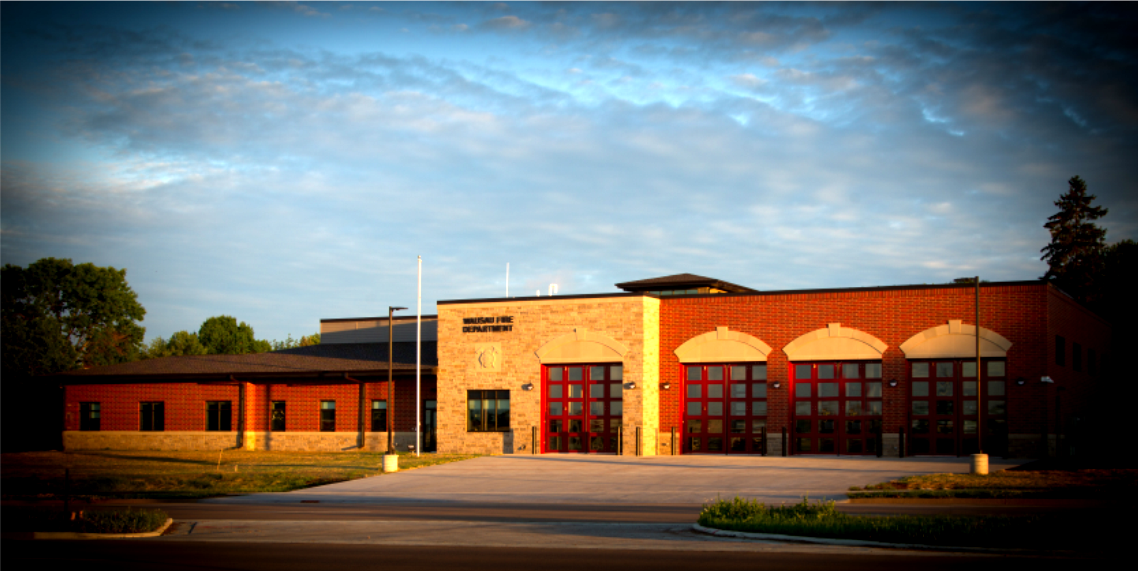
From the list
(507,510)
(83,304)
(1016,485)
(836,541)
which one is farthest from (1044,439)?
(83,304)

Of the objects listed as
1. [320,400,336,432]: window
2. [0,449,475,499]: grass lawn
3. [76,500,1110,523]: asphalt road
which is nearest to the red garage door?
[0,449,475,499]: grass lawn

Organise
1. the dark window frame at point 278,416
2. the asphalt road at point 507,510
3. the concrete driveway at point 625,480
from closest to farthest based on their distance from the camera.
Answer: the asphalt road at point 507,510
the concrete driveway at point 625,480
the dark window frame at point 278,416

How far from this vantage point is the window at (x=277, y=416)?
47.4m

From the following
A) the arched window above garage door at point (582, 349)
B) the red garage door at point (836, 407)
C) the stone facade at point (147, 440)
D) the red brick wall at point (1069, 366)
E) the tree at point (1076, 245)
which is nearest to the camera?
the red brick wall at point (1069, 366)

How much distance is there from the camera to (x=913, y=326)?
3509 centimetres

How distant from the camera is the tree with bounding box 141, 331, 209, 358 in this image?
101875 mm

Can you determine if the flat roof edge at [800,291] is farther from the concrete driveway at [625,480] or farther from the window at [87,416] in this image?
the window at [87,416]

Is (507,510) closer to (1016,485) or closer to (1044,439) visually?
(1016,485)

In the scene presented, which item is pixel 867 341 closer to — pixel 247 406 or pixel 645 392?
pixel 645 392

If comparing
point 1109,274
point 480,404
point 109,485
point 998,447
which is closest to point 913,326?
point 998,447

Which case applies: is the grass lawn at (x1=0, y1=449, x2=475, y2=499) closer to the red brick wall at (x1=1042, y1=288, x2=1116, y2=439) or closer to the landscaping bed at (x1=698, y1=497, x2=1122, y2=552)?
the landscaping bed at (x1=698, y1=497, x2=1122, y2=552)

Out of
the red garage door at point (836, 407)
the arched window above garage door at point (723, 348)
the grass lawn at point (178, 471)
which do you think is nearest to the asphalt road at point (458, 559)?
the grass lawn at point (178, 471)

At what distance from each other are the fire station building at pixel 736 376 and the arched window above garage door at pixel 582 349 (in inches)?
2.2

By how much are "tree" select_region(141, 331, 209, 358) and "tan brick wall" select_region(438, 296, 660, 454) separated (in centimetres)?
6881
